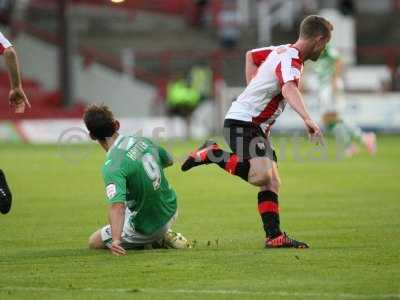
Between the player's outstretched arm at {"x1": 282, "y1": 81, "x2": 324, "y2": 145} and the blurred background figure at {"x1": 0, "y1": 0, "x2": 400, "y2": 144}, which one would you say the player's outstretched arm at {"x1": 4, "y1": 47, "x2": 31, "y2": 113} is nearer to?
the player's outstretched arm at {"x1": 282, "y1": 81, "x2": 324, "y2": 145}

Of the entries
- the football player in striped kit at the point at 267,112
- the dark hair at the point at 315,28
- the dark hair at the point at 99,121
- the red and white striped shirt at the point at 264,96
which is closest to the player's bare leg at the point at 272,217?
the football player in striped kit at the point at 267,112

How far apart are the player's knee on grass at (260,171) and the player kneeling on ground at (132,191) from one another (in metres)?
0.72

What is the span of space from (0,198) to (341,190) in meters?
7.11

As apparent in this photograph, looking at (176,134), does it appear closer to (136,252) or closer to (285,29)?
(285,29)

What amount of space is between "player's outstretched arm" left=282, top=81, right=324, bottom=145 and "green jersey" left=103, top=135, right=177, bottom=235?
1165mm

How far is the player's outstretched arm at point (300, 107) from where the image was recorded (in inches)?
364

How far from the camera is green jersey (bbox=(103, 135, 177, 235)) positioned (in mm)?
9289

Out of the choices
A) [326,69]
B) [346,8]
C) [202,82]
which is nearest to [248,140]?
[326,69]

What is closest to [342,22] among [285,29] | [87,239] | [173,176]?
[285,29]

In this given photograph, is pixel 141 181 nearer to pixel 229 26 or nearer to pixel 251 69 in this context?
pixel 251 69

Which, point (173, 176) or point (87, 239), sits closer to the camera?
point (87, 239)

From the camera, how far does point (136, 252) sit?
9.66m

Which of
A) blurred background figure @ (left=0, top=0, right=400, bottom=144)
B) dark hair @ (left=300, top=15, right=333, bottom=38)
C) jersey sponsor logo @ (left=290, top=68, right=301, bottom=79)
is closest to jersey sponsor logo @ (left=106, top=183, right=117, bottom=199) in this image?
jersey sponsor logo @ (left=290, top=68, right=301, bottom=79)

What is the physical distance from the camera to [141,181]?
9.48 m
